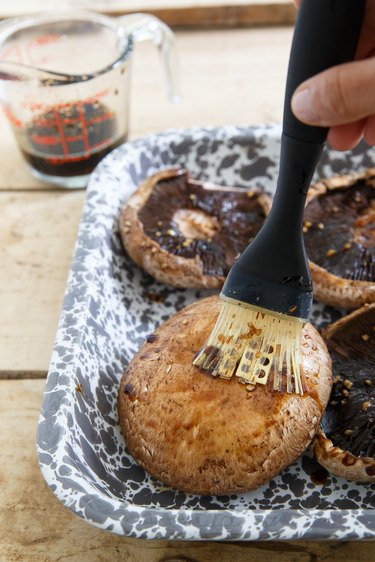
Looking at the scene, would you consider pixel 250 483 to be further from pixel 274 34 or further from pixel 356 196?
pixel 274 34

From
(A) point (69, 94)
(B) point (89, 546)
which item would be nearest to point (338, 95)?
Result: (B) point (89, 546)

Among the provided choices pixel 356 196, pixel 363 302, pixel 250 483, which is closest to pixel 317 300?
pixel 363 302

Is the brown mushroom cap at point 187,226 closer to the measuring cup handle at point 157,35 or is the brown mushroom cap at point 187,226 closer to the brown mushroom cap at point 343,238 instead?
the brown mushroom cap at point 343,238

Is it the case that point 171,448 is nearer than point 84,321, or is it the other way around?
point 171,448

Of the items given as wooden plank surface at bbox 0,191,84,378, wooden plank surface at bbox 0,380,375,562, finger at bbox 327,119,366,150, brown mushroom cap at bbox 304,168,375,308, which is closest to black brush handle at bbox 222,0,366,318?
finger at bbox 327,119,366,150

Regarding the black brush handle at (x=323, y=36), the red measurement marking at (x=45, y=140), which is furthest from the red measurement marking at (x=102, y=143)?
the black brush handle at (x=323, y=36)

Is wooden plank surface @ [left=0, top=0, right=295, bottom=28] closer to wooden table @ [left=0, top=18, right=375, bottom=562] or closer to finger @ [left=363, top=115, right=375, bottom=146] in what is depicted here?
wooden table @ [left=0, top=18, right=375, bottom=562]
